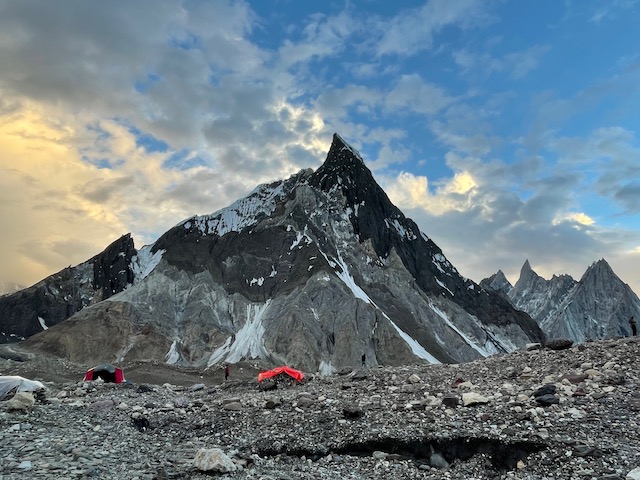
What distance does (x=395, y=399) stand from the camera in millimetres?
14727

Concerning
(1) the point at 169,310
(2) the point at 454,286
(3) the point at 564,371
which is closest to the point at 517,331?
(2) the point at 454,286

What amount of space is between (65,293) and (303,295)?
82.7m

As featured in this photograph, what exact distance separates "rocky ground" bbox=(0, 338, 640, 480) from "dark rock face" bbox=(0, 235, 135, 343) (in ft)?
451

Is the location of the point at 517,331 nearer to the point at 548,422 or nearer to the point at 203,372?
the point at 203,372

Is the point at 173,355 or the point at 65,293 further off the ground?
the point at 65,293

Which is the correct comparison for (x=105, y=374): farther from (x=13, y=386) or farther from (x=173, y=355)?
(x=173, y=355)

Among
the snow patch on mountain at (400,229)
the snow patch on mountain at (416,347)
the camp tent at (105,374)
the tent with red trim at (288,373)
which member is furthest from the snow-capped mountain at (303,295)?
the tent with red trim at (288,373)

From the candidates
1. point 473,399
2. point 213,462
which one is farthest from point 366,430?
point 213,462

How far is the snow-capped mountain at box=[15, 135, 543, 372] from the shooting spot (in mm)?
101438

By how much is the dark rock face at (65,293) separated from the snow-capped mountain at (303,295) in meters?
5.96

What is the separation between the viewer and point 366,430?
489 inches

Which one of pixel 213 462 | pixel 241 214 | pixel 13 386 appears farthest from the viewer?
pixel 241 214

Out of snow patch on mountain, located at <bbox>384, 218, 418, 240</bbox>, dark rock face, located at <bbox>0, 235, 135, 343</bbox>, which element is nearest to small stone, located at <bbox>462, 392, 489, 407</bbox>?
dark rock face, located at <bbox>0, 235, 135, 343</bbox>

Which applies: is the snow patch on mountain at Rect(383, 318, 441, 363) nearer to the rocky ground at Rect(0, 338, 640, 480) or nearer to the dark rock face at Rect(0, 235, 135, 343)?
the dark rock face at Rect(0, 235, 135, 343)
